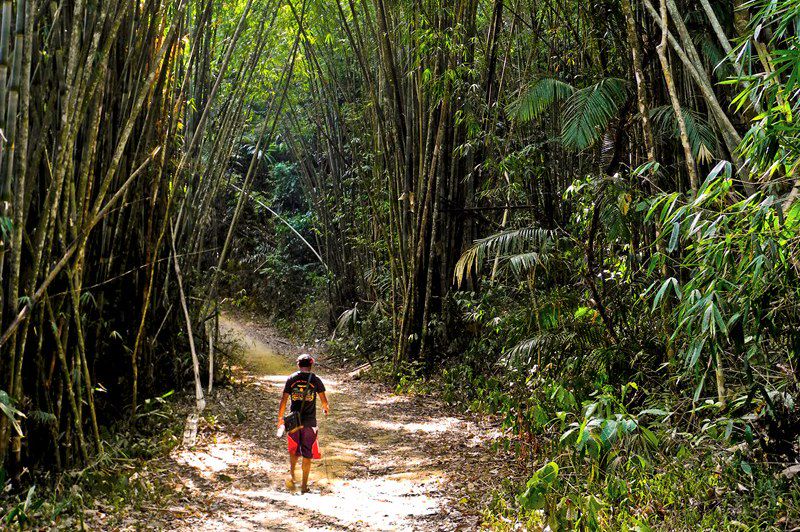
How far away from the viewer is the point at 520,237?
4.43 meters

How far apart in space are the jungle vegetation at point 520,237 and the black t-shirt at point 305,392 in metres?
0.69

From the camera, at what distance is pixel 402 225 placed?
22.6ft

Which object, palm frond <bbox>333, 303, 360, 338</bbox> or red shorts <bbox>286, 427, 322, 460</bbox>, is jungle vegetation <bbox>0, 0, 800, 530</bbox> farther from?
palm frond <bbox>333, 303, 360, 338</bbox>

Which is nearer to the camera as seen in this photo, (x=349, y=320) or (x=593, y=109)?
(x=593, y=109)

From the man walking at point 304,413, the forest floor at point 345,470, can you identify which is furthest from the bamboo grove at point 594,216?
the man walking at point 304,413

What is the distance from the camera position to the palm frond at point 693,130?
142 inches

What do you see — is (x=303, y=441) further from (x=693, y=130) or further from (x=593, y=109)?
(x=693, y=130)

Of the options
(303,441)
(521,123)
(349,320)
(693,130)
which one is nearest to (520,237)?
(693,130)

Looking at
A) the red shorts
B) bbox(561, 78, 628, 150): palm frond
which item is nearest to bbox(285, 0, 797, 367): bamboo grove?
bbox(561, 78, 628, 150): palm frond

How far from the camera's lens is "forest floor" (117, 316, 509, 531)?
10.9ft

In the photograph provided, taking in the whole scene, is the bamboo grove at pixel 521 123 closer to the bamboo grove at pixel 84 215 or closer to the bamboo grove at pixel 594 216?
the bamboo grove at pixel 594 216

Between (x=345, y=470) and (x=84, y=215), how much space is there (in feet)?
7.25

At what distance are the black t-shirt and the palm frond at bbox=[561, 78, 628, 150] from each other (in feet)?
7.01

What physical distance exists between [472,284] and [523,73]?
2.12 metres
